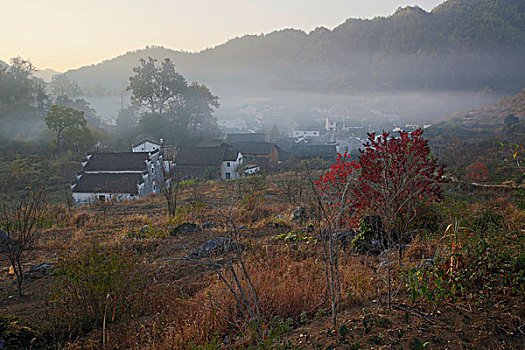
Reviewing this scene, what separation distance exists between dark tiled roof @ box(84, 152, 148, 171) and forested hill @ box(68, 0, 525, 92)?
358 ft

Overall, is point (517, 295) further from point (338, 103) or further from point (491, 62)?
point (491, 62)

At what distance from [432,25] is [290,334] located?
169474mm

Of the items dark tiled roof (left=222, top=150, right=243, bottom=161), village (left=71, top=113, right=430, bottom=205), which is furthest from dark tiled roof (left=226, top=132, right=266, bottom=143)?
dark tiled roof (left=222, top=150, right=243, bottom=161)

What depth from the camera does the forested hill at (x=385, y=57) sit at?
418 ft

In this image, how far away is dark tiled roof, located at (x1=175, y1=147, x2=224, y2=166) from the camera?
3834 cm

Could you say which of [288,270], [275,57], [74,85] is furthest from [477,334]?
[275,57]

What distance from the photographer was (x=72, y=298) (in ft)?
13.9

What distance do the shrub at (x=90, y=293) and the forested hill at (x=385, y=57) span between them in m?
135

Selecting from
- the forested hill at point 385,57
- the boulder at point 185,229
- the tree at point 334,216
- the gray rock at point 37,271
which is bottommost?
the boulder at point 185,229

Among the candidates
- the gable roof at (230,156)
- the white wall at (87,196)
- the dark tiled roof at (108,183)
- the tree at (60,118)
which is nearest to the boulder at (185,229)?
the white wall at (87,196)

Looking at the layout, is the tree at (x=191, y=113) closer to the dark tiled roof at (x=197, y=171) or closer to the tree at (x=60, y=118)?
the dark tiled roof at (x=197, y=171)

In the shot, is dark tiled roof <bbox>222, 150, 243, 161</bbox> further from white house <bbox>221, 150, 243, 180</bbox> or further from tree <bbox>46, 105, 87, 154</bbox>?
tree <bbox>46, 105, 87, 154</bbox>

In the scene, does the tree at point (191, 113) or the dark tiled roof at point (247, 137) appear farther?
the dark tiled roof at point (247, 137)

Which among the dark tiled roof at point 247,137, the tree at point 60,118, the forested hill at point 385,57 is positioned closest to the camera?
the tree at point 60,118
